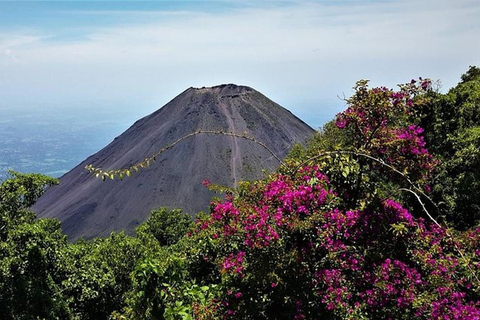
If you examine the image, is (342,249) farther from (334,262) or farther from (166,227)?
(166,227)

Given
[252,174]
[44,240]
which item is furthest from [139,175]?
[44,240]

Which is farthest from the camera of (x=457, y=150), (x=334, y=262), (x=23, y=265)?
(x=457, y=150)

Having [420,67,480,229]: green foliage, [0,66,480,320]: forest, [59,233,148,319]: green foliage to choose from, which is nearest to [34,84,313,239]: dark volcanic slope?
[59,233,148,319]: green foliage

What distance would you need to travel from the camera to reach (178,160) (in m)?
49.5

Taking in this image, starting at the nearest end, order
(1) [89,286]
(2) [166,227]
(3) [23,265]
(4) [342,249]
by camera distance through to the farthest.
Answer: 1. (4) [342,249]
2. (3) [23,265]
3. (1) [89,286]
4. (2) [166,227]

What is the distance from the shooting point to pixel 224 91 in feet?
194

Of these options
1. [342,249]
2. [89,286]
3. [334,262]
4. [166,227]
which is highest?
[342,249]

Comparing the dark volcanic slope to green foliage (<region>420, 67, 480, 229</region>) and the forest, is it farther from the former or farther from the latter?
the forest

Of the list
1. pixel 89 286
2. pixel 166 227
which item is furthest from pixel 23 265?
pixel 166 227

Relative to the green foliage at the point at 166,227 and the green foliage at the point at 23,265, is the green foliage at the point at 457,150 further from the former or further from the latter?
the green foliage at the point at 166,227

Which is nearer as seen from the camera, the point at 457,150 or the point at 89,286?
the point at 89,286

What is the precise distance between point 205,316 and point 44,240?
252 inches

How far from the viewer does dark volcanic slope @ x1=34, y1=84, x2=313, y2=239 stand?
43.2 metres

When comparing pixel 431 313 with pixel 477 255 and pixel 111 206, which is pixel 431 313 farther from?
pixel 111 206
